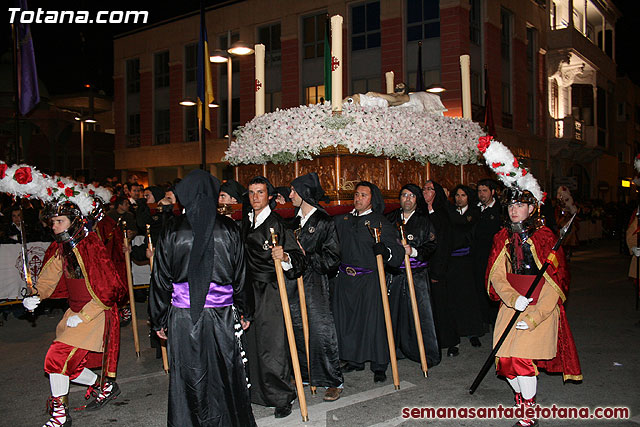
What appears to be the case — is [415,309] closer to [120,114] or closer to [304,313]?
[304,313]

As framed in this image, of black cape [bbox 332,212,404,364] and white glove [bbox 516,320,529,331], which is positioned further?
black cape [bbox 332,212,404,364]

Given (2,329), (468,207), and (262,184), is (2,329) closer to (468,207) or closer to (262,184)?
(262,184)

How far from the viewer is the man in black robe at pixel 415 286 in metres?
6.52

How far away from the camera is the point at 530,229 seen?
4.94 meters

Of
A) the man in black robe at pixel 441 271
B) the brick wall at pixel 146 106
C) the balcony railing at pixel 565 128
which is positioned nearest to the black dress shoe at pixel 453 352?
the man in black robe at pixel 441 271

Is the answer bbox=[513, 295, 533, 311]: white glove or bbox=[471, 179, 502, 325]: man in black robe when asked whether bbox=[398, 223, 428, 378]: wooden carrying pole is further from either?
bbox=[471, 179, 502, 325]: man in black robe

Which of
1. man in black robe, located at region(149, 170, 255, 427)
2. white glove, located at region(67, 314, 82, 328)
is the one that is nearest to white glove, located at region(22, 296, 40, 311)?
white glove, located at region(67, 314, 82, 328)

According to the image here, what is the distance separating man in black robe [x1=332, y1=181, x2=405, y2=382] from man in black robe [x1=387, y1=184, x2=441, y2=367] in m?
0.49

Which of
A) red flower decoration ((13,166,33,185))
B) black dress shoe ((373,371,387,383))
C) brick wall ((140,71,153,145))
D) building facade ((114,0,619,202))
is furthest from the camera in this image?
brick wall ((140,71,153,145))

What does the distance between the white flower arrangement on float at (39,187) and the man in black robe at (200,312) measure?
152 cm

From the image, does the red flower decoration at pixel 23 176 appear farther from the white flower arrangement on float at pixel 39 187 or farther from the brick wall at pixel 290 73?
the brick wall at pixel 290 73

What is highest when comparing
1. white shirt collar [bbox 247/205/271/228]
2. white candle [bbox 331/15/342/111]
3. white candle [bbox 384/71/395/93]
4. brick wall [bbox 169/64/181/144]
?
brick wall [bbox 169/64/181/144]

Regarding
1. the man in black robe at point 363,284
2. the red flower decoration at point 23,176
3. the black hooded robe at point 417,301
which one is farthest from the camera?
the black hooded robe at point 417,301

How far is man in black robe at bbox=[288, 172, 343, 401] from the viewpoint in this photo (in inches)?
217
